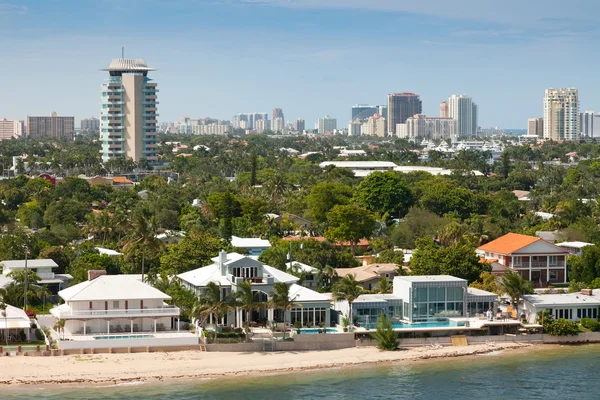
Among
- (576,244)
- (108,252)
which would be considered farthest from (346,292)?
(576,244)

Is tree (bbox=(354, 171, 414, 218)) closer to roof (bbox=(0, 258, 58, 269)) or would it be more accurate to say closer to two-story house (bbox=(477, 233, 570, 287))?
two-story house (bbox=(477, 233, 570, 287))

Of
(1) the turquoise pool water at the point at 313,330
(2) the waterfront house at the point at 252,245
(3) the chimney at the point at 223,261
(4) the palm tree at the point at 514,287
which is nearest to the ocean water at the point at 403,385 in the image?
(1) the turquoise pool water at the point at 313,330

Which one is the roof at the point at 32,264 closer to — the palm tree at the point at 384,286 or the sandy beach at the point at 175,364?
the sandy beach at the point at 175,364

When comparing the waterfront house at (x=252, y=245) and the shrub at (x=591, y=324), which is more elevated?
the waterfront house at (x=252, y=245)

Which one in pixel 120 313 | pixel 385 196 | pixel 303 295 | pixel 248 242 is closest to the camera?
pixel 120 313

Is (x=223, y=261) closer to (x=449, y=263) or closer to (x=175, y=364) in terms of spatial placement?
(x=175, y=364)

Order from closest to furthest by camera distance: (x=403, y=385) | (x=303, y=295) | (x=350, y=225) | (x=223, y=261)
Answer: (x=403, y=385) → (x=303, y=295) → (x=223, y=261) → (x=350, y=225)

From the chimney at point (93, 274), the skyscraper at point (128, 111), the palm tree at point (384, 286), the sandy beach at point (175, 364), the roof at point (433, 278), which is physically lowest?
the sandy beach at point (175, 364)
